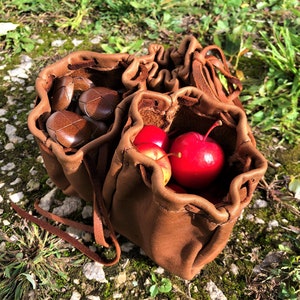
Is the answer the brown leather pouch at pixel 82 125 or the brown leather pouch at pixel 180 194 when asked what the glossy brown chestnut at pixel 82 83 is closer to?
the brown leather pouch at pixel 82 125

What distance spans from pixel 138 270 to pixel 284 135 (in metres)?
1.32

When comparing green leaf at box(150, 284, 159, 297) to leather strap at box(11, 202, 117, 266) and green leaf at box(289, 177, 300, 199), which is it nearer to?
leather strap at box(11, 202, 117, 266)

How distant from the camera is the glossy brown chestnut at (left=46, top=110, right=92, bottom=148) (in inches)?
77.6

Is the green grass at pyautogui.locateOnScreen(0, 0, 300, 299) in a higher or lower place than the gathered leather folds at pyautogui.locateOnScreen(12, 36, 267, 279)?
lower

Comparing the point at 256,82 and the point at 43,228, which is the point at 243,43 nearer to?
the point at 256,82

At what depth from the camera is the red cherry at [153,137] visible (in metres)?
1.95

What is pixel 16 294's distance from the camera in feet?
6.98

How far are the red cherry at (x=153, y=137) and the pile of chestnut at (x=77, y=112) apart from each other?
23 cm

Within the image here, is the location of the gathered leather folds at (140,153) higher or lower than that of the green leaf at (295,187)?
higher

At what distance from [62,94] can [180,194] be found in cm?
91

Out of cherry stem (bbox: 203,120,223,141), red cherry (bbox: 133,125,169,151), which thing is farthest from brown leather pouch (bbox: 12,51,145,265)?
cherry stem (bbox: 203,120,223,141)

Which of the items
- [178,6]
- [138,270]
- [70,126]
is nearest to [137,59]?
[70,126]

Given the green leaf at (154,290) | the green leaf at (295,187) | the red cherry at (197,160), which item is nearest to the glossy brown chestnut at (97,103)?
the red cherry at (197,160)

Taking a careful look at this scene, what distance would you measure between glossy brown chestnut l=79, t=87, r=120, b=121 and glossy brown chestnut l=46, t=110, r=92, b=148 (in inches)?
2.6
